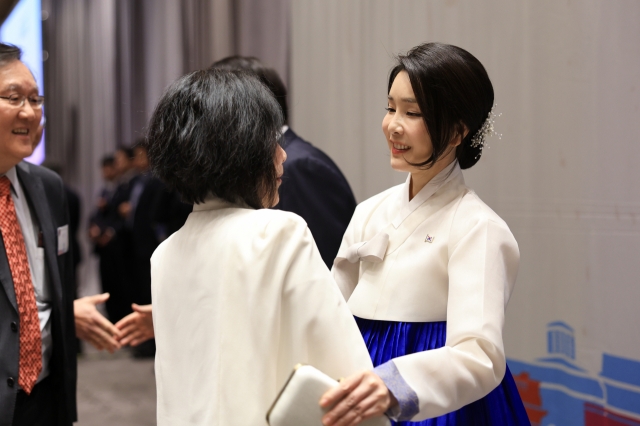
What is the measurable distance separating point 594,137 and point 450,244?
3.67 ft

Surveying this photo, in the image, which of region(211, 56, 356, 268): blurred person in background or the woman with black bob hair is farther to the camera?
region(211, 56, 356, 268): blurred person in background

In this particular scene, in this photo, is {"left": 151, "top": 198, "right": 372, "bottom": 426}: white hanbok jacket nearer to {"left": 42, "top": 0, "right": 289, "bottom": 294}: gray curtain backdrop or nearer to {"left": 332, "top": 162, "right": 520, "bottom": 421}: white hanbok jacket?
{"left": 332, "top": 162, "right": 520, "bottom": 421}: white hanbok jacket

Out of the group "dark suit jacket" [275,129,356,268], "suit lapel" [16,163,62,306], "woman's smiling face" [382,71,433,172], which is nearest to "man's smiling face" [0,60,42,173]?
"suit lapel" [16,163,62,306]

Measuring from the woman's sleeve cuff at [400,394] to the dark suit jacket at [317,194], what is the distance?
1.09 metres

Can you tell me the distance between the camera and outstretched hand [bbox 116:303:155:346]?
221cm

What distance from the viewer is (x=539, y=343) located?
257cm

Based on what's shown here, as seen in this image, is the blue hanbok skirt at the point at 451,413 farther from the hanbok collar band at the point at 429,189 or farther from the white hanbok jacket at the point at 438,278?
the hanbok collar band at the point at 429,189

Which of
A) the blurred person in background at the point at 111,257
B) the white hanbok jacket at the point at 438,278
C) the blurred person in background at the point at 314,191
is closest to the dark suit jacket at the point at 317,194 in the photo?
the blurred person in background at the point at 314,191

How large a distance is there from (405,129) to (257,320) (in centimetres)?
59

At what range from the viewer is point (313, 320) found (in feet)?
4.03

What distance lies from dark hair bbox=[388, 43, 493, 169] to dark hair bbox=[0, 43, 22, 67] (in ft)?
4.39

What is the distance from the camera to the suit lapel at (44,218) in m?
2.28

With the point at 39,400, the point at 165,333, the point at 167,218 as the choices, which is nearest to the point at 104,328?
the point at 39,400

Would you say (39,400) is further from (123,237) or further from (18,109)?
(123,237)
